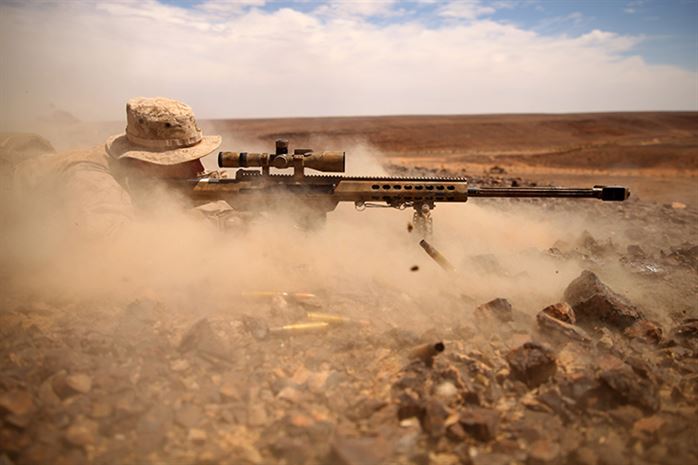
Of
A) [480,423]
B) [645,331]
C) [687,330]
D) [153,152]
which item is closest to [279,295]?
[480,423]

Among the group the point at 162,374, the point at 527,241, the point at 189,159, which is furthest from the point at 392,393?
the point at 527,241

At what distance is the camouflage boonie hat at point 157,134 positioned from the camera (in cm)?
539

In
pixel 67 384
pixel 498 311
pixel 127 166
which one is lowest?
pixel 67 384

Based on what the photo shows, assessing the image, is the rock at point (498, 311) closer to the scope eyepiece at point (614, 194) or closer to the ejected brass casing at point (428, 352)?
the ejected brass casing at point (428, 352)

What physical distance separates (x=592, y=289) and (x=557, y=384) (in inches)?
65.9

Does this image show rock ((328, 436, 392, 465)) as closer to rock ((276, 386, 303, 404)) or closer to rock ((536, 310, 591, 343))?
rock ((276, 386, 303, 404))

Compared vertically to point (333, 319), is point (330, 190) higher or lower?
higher

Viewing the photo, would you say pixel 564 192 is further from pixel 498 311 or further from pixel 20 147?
pixel 20 147

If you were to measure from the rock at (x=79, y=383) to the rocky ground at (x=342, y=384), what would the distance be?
1 centimetres

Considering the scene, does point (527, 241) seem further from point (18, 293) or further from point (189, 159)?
point (18, 293)

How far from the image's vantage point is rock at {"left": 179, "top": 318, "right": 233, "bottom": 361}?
3.76 m

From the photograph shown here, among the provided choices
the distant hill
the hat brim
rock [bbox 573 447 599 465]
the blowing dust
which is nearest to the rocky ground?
rock [bbox 573 447 599 465]

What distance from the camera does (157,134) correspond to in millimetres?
5465

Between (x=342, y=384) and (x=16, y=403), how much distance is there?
7.62 feet
